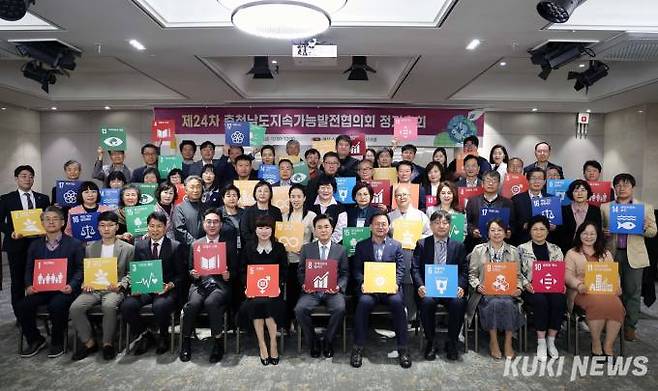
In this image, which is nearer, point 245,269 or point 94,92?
point 245,269

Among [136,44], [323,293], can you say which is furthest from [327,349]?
[136,44]

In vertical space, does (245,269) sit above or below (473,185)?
below

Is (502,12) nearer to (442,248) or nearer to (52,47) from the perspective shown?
(442,248)

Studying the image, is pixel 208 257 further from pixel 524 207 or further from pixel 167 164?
pixel 524 207

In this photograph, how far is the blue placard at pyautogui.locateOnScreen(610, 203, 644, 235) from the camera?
3914mm

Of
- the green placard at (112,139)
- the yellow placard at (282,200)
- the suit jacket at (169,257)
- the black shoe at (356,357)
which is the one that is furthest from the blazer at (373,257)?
the green placard at (112,139)

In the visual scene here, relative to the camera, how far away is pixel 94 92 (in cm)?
811

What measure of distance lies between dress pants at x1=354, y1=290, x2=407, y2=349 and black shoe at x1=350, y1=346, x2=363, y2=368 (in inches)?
1.9

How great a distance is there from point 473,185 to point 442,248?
1.26m

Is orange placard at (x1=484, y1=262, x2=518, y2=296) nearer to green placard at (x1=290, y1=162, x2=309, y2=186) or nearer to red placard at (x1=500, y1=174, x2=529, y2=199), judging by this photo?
red placard at (x1=500, y1=174, x2=529, y2=199)

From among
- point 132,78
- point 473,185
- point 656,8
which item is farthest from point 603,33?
point 132,78

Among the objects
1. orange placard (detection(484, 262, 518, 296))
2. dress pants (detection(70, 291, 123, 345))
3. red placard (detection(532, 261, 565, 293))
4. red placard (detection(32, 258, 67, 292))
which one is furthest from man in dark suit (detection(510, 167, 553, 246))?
red placard (detection(32, 258, 67, 292))

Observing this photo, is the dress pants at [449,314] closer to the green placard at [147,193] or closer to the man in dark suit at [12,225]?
the green placard at [147,193]

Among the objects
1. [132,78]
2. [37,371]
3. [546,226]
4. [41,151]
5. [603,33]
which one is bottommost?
[37,371]
